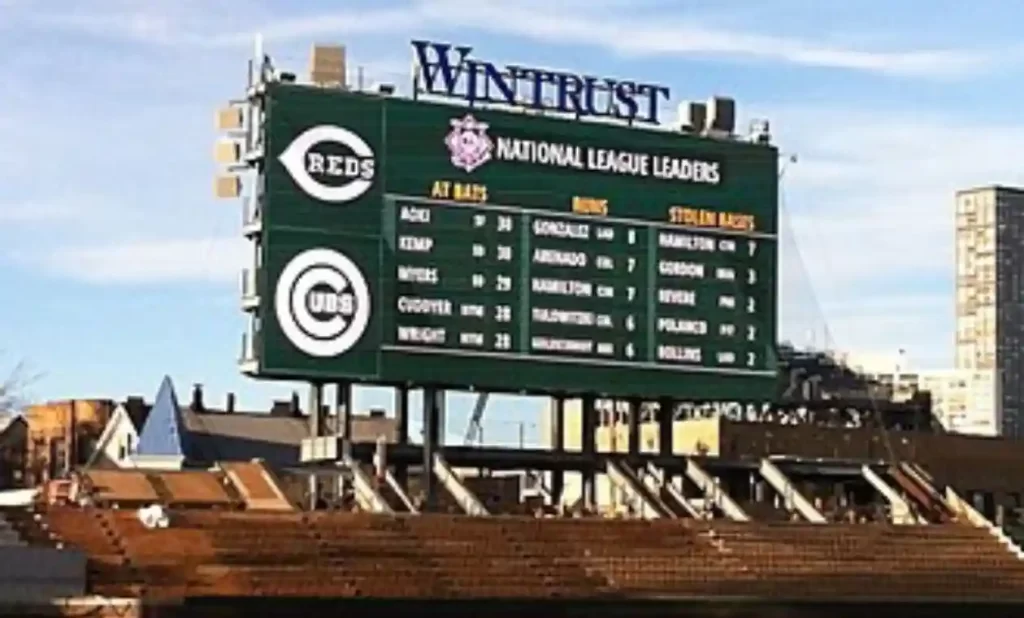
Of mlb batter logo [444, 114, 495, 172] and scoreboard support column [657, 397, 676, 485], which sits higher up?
mlb batter logo [444, 114, 495, 172]

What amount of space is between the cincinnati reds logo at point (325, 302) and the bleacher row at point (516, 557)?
3.21 meters

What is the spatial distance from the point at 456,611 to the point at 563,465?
26.8ft

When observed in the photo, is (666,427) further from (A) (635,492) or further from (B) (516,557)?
(B) (516,557)

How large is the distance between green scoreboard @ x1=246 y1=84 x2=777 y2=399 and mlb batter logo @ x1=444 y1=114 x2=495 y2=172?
0.04m

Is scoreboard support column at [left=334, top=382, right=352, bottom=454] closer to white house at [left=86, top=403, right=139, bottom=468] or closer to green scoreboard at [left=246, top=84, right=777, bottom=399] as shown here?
green scoreboard at [left=246, top=84, right=777, bottom=399]

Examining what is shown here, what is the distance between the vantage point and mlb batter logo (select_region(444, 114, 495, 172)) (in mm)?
35938

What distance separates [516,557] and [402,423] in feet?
15.2

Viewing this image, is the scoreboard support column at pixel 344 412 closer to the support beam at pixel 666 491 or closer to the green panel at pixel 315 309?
the green panel at pixel 315 309

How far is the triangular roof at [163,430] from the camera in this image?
48344 mm

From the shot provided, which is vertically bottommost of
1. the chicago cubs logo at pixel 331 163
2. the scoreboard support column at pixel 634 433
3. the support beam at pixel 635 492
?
the support beam at pixel 635 492

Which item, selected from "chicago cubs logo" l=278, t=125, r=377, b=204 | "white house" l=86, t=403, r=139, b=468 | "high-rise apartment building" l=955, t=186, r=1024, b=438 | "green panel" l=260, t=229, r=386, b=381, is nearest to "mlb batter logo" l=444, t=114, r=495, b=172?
"chicago cubs logo" l=278, t=125, r=377, b=204

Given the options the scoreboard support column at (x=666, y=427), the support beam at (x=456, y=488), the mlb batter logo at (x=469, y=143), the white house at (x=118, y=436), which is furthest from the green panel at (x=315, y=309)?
the white house at (x=118, y=436)

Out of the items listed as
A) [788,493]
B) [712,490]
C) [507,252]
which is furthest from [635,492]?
[507,252]

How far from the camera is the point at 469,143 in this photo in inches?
1422
